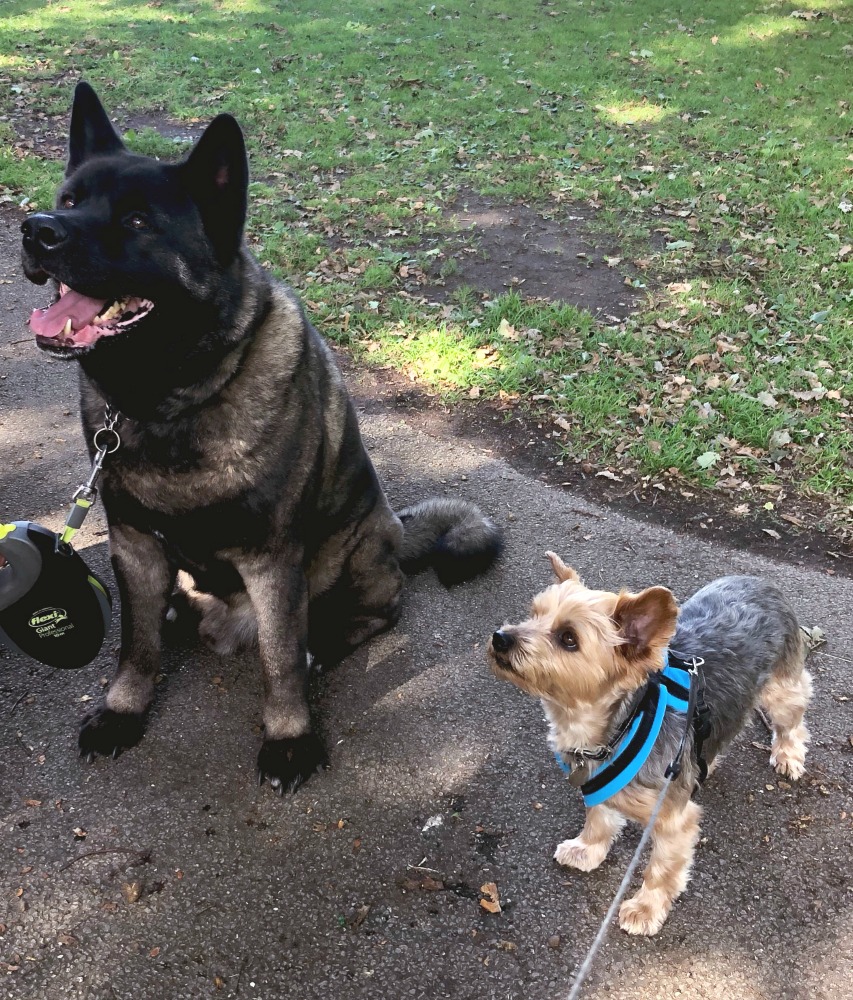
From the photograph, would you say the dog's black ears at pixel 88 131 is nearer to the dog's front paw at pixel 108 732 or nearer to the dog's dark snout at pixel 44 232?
the dog's dark snout at pixel 44 232

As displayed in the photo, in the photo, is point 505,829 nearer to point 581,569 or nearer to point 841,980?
point 841,980

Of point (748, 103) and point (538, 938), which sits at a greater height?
point (748, 103)

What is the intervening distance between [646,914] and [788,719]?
3.37ft

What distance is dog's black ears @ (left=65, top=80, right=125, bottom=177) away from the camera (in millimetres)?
2975

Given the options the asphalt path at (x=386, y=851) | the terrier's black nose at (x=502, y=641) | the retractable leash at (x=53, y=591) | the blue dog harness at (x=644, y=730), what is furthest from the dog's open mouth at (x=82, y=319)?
the blue dog harness at (x=644, y=730)

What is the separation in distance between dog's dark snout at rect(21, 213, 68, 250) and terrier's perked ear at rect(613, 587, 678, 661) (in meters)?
2.14

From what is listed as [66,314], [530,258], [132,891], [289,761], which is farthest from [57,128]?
[132,891]

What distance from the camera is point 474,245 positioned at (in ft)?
26.6

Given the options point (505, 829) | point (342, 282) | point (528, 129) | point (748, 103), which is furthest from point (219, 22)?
point (505, 829)

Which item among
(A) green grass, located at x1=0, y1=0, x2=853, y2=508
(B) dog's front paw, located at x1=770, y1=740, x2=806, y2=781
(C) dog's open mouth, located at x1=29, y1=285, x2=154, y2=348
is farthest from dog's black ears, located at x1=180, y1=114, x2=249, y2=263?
(A) green grass, located at x1=0, y1=0, x2=853, y2=508

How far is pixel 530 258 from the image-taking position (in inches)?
311

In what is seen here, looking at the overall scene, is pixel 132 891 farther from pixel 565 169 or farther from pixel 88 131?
pixel 565 169

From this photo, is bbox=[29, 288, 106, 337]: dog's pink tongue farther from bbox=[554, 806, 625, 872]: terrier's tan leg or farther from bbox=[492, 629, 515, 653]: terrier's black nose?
bbox=[554, 806, 625, 872]: terrier's tan leg

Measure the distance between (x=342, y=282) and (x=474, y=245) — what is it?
1.58 m
